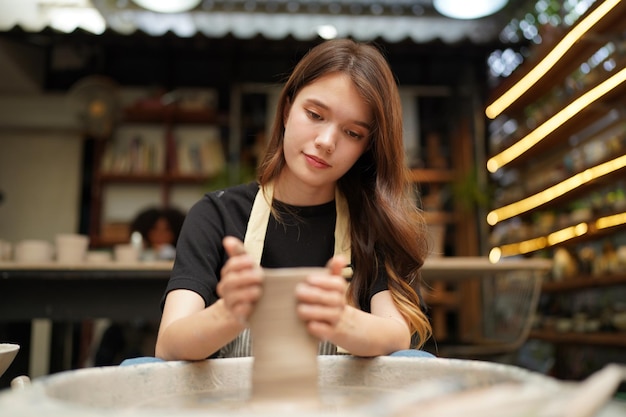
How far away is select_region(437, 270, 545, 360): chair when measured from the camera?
3.75 m

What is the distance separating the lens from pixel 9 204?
23.7ft

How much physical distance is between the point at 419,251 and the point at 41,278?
2.27 metres

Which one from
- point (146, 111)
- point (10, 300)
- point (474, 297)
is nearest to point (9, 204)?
point (146, 111)

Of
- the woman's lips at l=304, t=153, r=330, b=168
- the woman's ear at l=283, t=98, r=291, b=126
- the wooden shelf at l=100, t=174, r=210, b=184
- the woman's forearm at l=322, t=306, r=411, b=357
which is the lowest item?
the woman's forearm at l=322, t=306, r=411, b=357

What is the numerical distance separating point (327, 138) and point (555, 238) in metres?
4.32

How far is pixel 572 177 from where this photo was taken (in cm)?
459

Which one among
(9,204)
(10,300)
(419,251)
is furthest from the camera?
(9,204)

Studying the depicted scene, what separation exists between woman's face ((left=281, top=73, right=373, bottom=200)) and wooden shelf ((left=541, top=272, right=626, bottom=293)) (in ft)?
11.2

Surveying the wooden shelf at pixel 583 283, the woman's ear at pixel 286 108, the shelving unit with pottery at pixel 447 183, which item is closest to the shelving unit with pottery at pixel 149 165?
the shelving unit with pottery at pixel 447 183

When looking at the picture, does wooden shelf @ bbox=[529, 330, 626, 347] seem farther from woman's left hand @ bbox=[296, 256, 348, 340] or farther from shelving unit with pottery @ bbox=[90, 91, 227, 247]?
woman's left hand @ bbox=[296, 256, 348, 340]

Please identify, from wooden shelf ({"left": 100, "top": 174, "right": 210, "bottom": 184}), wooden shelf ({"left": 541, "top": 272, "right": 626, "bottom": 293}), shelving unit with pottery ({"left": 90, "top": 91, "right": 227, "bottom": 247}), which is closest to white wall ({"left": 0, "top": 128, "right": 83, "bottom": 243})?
shelving unit with pottery ({"left": 90, "top": 91, "right": 227, "bottom": 247})

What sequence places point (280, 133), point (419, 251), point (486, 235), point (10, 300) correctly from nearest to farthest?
point (419, 251)
point (280, 133)
point (10, 300)
point (486, 235)

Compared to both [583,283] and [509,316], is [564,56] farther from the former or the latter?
[509,316]

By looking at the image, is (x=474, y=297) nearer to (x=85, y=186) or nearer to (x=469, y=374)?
(x=85, y=186)
